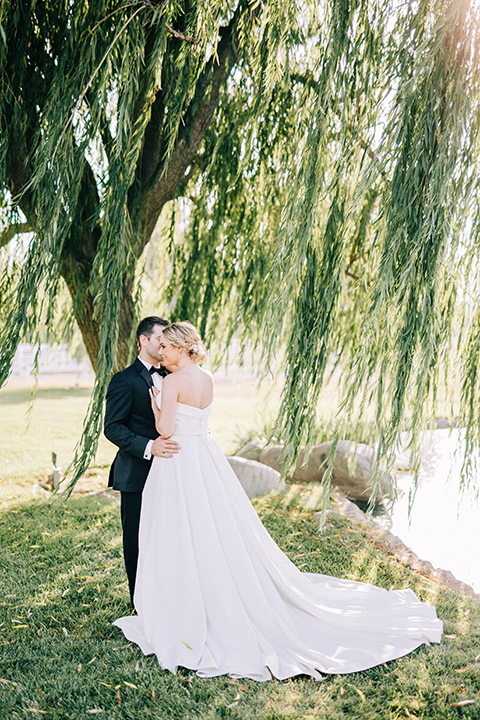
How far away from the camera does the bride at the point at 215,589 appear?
2643mm

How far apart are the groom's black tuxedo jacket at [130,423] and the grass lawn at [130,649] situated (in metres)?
0.80

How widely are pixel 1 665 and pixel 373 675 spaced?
1706mm

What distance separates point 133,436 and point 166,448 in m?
0.20

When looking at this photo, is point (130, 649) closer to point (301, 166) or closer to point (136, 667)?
point (136, 667)

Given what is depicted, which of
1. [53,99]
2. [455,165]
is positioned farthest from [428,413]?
[53,99]

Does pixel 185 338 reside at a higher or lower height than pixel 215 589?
higher

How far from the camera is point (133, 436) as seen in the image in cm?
297

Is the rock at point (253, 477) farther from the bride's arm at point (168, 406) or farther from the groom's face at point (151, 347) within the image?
the bride's arm at point (168, 406)

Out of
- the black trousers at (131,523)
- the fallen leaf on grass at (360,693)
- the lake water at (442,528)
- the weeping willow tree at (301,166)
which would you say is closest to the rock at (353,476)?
the lake water at (442,528)

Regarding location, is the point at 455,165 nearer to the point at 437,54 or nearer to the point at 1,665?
the point at 437,54

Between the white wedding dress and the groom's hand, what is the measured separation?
0.12 feet

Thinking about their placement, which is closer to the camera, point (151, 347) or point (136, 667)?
point (136, 667)

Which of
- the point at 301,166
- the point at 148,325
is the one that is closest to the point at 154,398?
the point at 148,325

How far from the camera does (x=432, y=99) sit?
259cm
